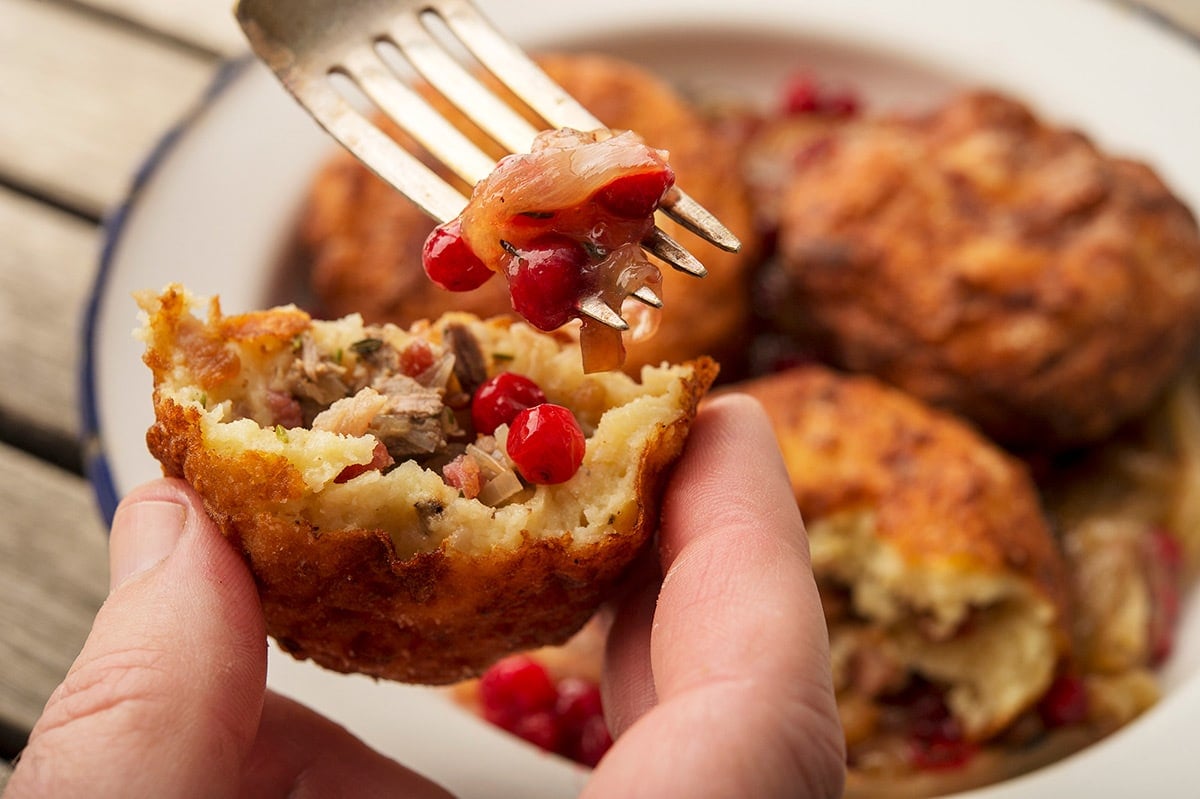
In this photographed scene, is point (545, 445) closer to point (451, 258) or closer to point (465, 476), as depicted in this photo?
point (465, 476)

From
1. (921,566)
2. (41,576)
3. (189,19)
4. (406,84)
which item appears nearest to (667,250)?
(406,84)

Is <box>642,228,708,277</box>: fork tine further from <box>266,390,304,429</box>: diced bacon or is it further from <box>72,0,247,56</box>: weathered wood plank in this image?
<box>72,0,247,56</box>: weathered wood plank

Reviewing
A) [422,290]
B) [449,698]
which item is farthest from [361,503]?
[422,290]

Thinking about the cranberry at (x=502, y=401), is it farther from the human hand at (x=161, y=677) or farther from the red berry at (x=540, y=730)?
the red berry at (x=540, y=730)

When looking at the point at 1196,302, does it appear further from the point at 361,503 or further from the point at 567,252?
the point at 361,503

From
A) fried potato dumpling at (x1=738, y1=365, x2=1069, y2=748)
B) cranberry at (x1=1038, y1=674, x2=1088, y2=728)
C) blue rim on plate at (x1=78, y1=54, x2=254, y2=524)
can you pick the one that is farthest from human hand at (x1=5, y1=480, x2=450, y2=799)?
cranberry at (x1=1038, y1=674, x2=1088, y2=728)

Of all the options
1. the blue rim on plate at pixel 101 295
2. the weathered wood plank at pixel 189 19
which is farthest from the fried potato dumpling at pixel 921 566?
the weathered wood plank at pixel 189 19
